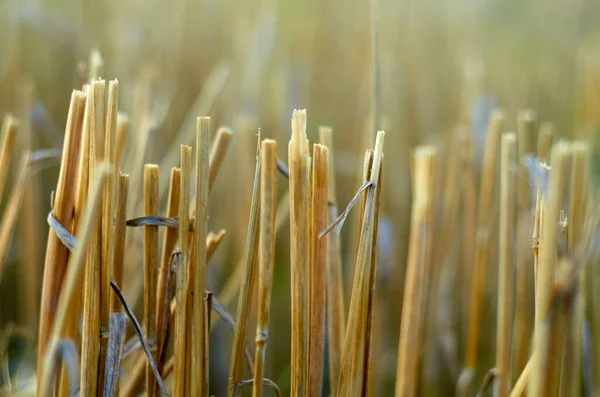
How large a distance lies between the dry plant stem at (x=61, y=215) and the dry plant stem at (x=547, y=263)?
0.32 m

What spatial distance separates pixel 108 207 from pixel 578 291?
32cm

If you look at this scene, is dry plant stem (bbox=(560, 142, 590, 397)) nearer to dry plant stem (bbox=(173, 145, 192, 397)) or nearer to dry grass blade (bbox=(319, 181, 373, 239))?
dry grass blade (bbox=(319, 181, 373, 239))

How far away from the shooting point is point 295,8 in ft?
5.85

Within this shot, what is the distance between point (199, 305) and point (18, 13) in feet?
3.24

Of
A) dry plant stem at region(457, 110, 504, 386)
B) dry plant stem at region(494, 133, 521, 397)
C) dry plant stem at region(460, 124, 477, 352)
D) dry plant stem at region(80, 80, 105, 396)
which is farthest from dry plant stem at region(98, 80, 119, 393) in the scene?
dry plant stem at region(460, 124, 477, 352)

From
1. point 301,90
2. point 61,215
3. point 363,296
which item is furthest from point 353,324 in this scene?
point 301,90

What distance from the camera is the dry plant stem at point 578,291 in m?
0.37

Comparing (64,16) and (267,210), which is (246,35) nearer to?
(64,16)

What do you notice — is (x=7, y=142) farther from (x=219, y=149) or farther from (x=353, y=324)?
(x=353, y=324)

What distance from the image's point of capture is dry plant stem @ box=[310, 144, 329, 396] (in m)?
0.43

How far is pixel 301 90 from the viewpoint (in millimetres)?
1255

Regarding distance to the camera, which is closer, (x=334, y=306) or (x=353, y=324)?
(x=353, y=324)

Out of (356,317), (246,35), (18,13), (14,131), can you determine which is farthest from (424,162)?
(18,13)

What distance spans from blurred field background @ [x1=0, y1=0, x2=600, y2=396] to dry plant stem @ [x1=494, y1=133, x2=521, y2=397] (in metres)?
0.14
